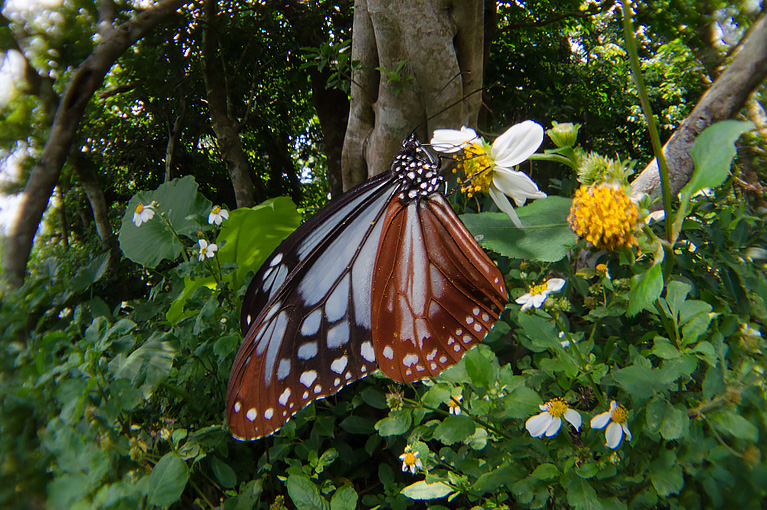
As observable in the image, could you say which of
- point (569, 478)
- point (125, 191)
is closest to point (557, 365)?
point (569, 478)

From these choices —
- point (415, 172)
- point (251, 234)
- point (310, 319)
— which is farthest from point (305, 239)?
point (251, 234)

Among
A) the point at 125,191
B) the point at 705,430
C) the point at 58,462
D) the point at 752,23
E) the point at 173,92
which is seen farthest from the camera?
the point at 125,191

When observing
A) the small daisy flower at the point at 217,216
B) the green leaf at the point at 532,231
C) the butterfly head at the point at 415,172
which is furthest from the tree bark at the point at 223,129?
the green leaf at the point at 532,231

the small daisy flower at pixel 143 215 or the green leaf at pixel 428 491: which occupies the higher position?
the small daisy flower at pixel 143 215

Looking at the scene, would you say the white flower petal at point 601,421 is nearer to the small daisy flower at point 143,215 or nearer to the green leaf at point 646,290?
the green leaf at point 646,290

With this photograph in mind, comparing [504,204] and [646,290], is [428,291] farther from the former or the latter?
[646,290]

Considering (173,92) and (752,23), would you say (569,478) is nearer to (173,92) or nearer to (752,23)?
(752,23)
